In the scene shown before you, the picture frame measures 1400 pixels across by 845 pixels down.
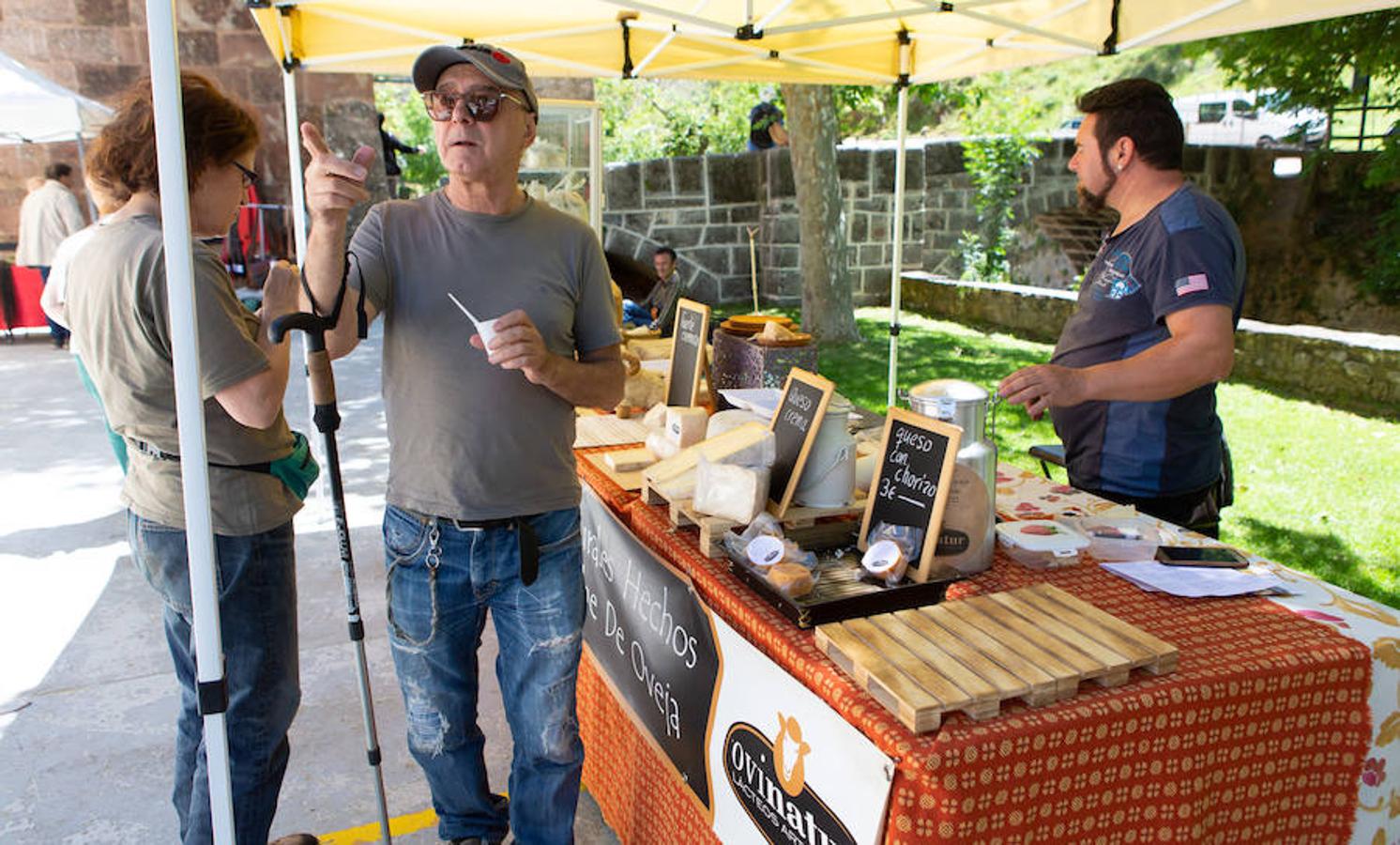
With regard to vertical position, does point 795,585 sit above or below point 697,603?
above

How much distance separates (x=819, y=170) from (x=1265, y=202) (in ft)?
23.5

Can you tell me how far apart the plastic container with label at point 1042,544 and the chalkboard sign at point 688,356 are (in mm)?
1358

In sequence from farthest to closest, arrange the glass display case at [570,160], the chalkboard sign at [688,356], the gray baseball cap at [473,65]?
the glass display case at [570,160]
the chalkboard sign at [688,356]
the gray baseball cap at [473,65]

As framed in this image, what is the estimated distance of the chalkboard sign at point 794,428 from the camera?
2.15 metres

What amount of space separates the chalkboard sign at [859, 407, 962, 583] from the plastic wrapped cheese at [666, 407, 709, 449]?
2.48 ft

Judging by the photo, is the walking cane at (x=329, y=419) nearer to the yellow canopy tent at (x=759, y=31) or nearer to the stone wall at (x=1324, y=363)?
the yellow canopy tent at (x=759, y=31)

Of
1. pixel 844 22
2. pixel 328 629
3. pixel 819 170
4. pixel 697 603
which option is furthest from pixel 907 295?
pixel 697 603

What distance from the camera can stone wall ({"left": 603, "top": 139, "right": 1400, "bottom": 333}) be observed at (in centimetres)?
1213

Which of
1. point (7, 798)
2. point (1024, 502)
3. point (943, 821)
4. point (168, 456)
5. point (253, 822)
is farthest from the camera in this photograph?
point (7, 798)

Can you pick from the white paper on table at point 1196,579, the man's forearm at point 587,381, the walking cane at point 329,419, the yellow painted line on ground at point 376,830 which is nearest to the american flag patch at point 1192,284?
the white paper on table at point 1196,579

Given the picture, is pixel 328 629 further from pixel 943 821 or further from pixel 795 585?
pixel 943 821

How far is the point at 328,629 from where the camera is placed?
13.1 ft

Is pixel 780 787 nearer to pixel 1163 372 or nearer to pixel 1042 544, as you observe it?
pixel 1042 544

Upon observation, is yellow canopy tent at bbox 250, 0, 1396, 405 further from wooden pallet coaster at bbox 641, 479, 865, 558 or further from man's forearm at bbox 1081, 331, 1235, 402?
wooden pallet coaster at bbox 641, 479, 865, 558
